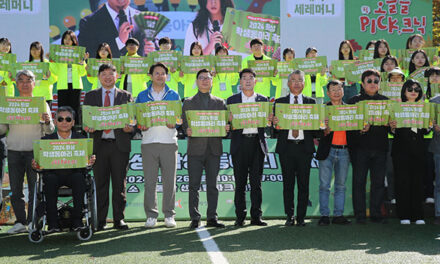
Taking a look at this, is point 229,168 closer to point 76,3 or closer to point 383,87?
point 383,87

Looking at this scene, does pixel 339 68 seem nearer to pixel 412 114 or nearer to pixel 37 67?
pixel 412 114

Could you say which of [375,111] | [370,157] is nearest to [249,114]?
[375,111]

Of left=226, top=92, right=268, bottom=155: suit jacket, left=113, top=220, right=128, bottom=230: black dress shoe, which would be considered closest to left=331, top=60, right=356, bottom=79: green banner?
left=226, top=92, right=268, bottom=155: suit jacket

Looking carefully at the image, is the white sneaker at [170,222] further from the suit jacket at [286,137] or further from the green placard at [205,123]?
the suit jacket at [286,137]

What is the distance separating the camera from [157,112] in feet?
23.9

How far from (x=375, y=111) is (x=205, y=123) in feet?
7.61

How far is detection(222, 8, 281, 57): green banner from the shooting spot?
14.6 m

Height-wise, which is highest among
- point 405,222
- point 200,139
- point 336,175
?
point 200,139

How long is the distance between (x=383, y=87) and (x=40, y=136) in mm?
4978

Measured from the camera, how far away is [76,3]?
46.8 ft

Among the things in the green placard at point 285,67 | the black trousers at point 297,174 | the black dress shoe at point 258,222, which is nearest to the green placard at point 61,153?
the black dress shoe at point 258,222

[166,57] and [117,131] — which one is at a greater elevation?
[166,57]

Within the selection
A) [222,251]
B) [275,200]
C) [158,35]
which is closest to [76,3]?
[158,35]

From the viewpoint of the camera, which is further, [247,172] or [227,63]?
[227,63]
